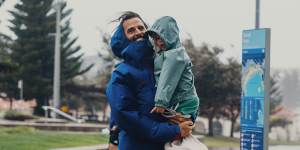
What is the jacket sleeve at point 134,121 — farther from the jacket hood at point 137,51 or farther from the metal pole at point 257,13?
the metal pole at point 257,13

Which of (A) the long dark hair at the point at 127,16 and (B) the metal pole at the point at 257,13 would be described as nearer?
(A) the long dark hair at the point at 127,16

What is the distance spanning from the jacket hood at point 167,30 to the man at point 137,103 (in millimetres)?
108

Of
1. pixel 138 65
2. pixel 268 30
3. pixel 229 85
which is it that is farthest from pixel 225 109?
pixel 138 65

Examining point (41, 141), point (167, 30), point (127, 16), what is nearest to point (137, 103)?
point (167, 30)

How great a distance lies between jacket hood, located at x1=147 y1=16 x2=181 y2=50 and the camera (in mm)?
2992

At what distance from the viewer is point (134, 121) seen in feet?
9.59

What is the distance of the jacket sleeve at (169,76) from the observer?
291 centimetres

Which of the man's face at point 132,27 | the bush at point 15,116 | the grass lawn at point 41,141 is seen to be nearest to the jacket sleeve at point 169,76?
the man's face at point 132,27

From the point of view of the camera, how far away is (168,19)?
3010mm

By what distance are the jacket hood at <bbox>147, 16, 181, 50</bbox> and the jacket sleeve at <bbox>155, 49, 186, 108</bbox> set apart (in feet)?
0.15

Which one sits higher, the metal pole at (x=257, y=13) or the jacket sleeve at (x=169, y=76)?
the metal pole at (x=257, y=13)

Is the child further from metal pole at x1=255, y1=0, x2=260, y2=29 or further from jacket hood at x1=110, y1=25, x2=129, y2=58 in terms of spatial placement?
metal pole at x1=255, y1=0, x2=260, y2=29

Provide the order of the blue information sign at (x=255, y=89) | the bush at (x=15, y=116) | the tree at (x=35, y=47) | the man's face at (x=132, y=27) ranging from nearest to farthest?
1. the man's face at (x=132, y=27)
2. the blue information sign at (x=255, y=89)
3. the bush at (x=15, y=116)
4. the tree at (x=35, y=47)

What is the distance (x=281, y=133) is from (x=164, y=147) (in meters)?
74.4
